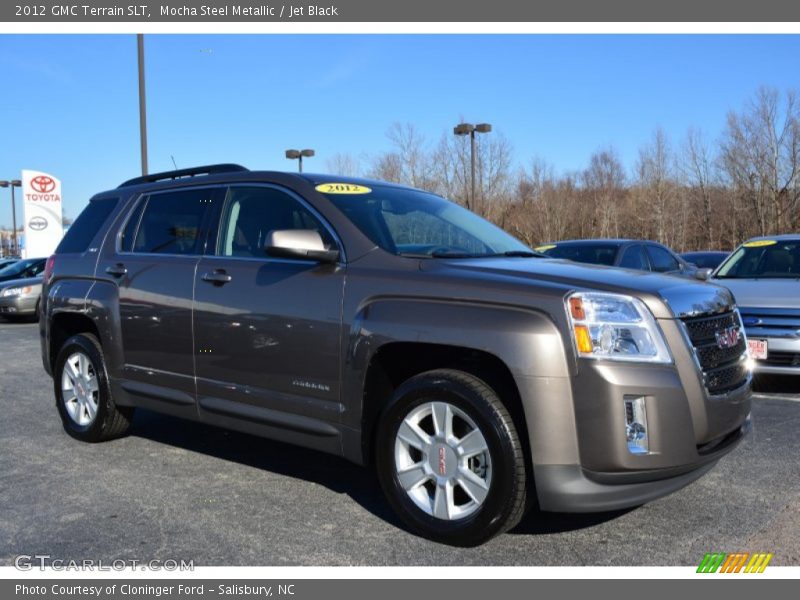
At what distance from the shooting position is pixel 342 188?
4426 millimetres

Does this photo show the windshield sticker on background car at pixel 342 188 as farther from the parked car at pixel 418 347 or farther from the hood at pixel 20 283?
the hood at pixel 20 283

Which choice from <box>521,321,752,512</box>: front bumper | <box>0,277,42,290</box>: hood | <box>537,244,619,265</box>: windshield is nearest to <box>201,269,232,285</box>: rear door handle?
<box>521,321,752,512</box>: front bumper

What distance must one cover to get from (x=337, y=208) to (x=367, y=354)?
3.11 feet

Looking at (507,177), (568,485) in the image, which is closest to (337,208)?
(568,485)

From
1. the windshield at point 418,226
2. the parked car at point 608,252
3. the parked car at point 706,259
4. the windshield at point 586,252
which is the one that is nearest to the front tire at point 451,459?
the windshield at point 418,226

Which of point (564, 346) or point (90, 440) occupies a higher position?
point (564, 346)

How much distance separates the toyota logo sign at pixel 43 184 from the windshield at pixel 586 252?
25194 mm

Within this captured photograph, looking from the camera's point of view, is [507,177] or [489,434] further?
[507,177]

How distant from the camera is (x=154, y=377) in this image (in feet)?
16.0

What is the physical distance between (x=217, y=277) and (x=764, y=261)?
21.4ft

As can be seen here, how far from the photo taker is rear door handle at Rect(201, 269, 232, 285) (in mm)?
4379

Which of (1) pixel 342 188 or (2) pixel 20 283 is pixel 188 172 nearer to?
(1) pixel 342 188
